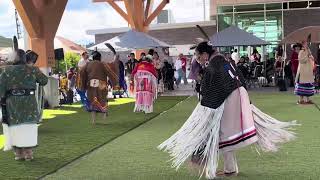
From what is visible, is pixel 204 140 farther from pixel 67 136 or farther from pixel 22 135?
pixel 67 136

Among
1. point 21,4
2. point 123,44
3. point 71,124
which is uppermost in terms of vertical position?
point 21,4

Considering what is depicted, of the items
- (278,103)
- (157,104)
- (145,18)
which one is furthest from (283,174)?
(145,18)

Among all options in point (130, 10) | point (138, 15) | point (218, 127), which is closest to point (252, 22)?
point (138, 15)

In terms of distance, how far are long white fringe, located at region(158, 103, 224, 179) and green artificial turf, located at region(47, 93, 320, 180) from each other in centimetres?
34

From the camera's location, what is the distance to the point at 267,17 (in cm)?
2856

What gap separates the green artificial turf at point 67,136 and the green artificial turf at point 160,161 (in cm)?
27

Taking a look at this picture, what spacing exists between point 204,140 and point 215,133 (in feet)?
0.45

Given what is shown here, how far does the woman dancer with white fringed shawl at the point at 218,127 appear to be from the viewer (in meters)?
5.42

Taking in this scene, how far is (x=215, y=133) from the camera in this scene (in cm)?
540

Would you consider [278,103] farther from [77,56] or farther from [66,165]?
[77,56]

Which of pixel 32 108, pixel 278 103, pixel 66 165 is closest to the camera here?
pixel 66 165

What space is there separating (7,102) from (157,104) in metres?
8.23

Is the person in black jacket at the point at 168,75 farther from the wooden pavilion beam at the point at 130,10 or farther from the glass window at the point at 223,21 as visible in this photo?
the glass window at the point at 223,21

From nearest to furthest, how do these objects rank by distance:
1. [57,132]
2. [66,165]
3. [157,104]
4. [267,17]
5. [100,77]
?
[66,165]
[57,132]
[100,77]
[157,104]
[267,17]
